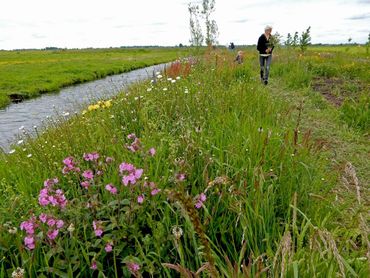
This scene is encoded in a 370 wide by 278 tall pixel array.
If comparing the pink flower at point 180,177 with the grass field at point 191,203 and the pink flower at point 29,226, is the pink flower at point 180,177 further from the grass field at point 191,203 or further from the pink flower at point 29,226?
the pink flower at point 29,226

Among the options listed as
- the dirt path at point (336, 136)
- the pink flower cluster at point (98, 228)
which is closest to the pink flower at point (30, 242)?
the pink flower cluster at point (98, 228)

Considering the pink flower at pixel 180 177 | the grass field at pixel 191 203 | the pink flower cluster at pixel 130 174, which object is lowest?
the grass field at pixel 191 203

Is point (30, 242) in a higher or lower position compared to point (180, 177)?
lower

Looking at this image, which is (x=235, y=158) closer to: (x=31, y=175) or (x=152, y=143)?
(x=152, y=143)

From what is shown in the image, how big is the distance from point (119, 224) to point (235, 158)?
1233 millimetres

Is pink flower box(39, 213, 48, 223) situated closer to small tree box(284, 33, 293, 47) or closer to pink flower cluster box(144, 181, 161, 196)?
pink flower cluster box(144, 181, 161, 196)

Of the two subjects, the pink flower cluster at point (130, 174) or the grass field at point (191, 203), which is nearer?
the grass field at point (191, 203)

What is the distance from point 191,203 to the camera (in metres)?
0.97

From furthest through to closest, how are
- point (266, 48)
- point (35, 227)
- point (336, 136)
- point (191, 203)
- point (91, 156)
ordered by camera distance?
point (266, 48) → point (336, 136) → point (91, 156) → point (35, 227) → point (191, 203)

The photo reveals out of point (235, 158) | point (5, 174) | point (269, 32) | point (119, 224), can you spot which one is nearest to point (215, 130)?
point (235, 158)

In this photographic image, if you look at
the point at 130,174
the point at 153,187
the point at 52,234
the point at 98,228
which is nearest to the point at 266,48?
the point at 153,187

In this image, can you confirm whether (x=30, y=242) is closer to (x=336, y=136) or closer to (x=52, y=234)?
(x=52, y=234)

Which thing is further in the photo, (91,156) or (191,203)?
(91,156)

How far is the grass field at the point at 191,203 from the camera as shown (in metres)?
1.70
